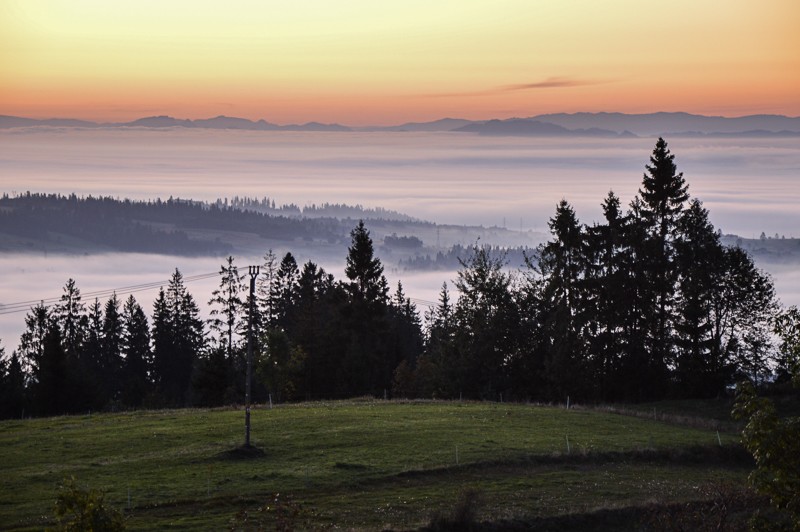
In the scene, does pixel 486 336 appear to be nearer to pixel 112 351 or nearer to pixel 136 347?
pixel 136 347

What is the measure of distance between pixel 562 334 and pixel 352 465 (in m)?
37.6

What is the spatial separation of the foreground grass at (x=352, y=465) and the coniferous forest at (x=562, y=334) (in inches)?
717

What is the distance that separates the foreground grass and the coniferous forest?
18223 millimetres

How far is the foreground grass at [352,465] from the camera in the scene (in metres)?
33.3

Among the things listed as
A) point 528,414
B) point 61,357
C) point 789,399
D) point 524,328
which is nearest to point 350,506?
point 528,414

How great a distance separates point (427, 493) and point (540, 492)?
4.59 meters

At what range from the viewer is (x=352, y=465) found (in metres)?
39.3

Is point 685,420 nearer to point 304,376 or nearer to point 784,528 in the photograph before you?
point 784,528

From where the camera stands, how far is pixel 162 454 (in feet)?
138

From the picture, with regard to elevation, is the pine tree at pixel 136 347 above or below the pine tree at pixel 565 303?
below

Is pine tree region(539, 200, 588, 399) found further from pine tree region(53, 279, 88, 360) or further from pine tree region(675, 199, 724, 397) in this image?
pine tree region(53, 279, 88, 360)

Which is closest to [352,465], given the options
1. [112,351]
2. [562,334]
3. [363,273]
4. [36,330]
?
[562,334]

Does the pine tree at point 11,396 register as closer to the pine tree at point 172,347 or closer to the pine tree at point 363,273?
the pine tree at point 172,347

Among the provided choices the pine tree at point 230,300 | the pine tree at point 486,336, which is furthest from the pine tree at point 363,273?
the pine tree at point 230,300
